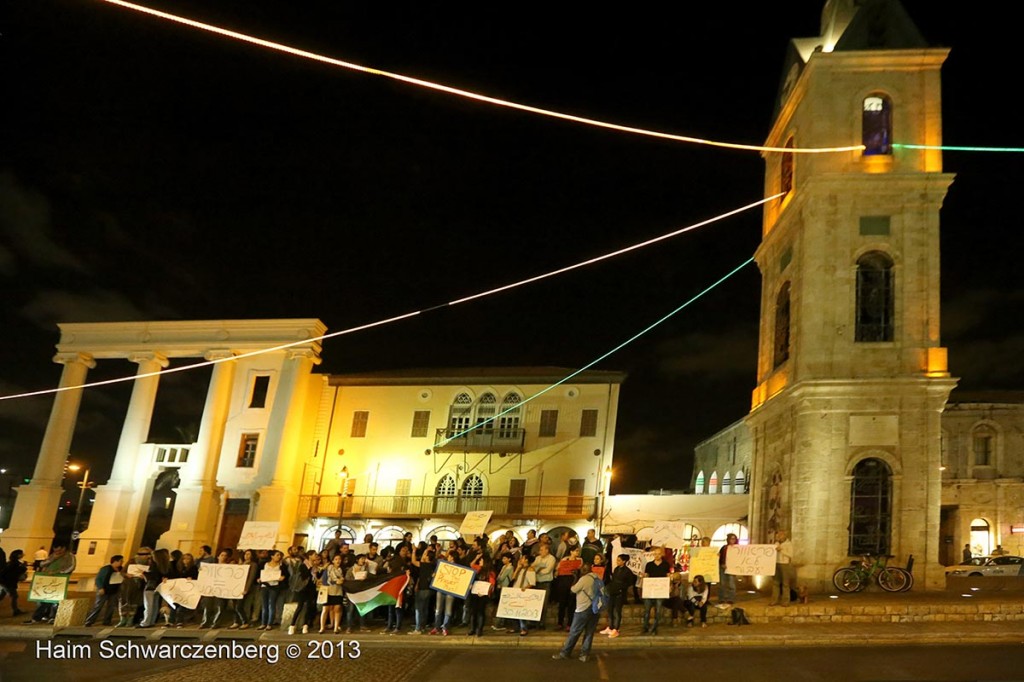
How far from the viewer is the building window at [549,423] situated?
131 feet

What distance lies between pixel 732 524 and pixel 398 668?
26.8 meters

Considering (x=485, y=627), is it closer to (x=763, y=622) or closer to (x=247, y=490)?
(x=763, y=622)

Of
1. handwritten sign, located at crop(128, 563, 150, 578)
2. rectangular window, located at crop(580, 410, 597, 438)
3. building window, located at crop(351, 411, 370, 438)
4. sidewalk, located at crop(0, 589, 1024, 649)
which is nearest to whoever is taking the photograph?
A: sidewalk, located at crop(0, 589, 1024, 649)

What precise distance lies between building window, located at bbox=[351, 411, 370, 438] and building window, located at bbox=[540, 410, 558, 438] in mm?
9167

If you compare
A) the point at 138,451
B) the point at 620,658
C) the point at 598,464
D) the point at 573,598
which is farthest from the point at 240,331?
the point at 620,658

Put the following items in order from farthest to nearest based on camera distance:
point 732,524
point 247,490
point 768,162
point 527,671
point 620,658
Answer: point 247,490 → point 732,524 → point 768,162 → point 620,658 → point 527,671

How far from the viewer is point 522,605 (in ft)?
49.6

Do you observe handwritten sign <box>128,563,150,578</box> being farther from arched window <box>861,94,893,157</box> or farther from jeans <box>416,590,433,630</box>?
arched window <box>861,94,893,157</box>

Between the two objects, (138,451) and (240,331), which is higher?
(240,331)

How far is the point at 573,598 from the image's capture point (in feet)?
51.9

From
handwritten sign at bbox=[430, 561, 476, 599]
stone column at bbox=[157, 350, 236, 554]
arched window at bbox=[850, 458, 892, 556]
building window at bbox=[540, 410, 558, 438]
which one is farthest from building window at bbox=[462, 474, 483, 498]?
handwritten sign at bbox=[430, 561, 476, 599]

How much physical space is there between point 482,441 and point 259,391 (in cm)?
1157

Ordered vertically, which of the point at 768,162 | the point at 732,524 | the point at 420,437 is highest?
the point at 768,162

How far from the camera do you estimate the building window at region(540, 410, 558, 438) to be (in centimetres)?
3981
